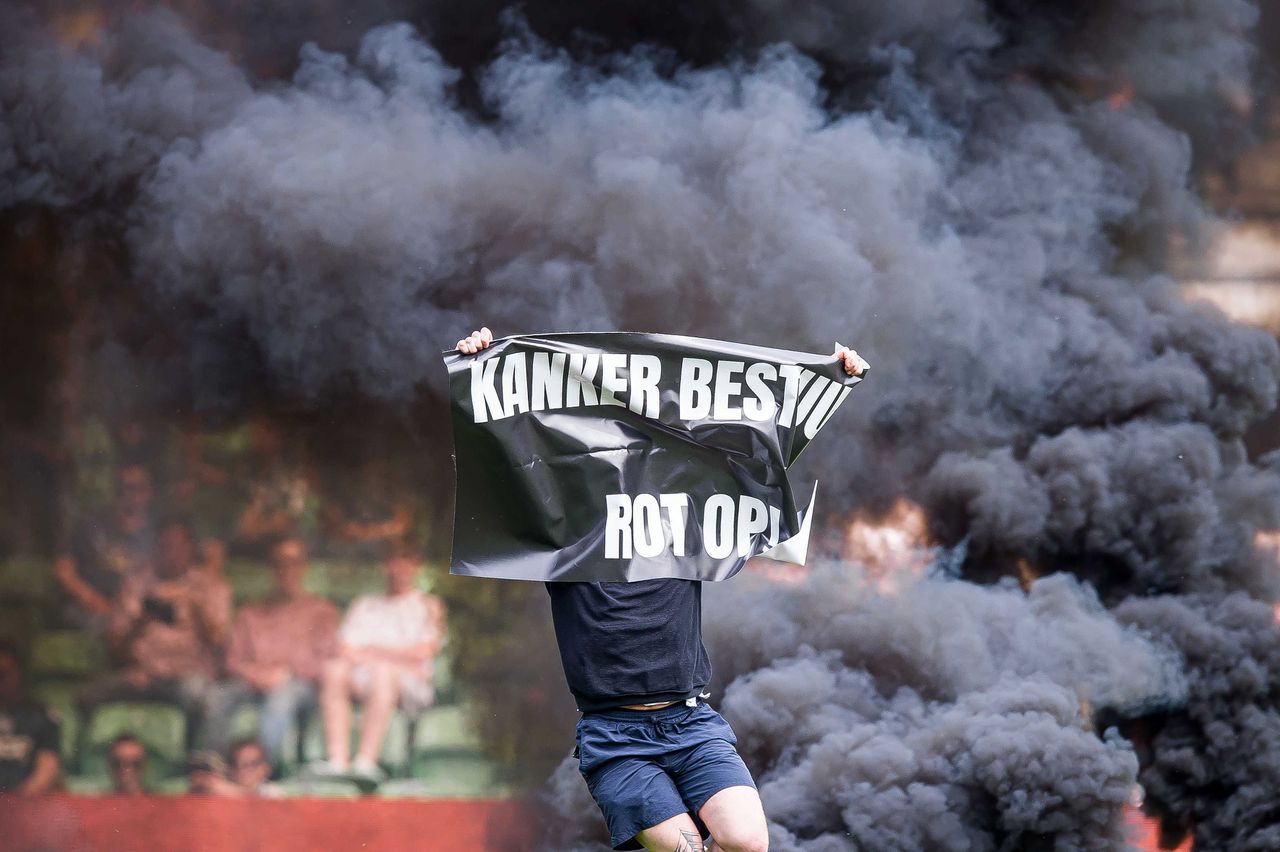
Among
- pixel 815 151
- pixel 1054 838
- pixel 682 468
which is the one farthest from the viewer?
pixel 815 151

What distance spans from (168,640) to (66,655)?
0.42 meters

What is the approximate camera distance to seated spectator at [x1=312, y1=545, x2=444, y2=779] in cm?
504

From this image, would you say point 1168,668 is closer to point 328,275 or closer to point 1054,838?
point 1054,838

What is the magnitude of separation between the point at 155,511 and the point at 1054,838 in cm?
375

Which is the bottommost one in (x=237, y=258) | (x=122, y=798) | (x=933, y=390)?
(x=122, y=798)

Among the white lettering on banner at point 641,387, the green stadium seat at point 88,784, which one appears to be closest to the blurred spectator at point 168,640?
the green stadium seat at point 88,784

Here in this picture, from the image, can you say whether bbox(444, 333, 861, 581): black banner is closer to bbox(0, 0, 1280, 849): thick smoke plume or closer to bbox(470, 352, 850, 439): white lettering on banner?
bbox(470, 352, 850, 439): white lettering on banner

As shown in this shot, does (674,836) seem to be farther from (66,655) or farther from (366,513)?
(66,655)

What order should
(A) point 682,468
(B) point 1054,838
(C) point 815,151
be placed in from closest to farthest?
(A) point 682,468, (B) point 1054,838, (C) point 815,151

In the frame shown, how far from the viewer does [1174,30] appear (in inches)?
206

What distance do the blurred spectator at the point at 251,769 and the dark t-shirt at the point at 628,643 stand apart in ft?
6.98

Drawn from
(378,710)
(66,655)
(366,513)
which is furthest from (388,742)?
(66,655)

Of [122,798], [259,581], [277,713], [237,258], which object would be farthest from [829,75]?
[122,798]

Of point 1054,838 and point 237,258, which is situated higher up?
point 237,258
